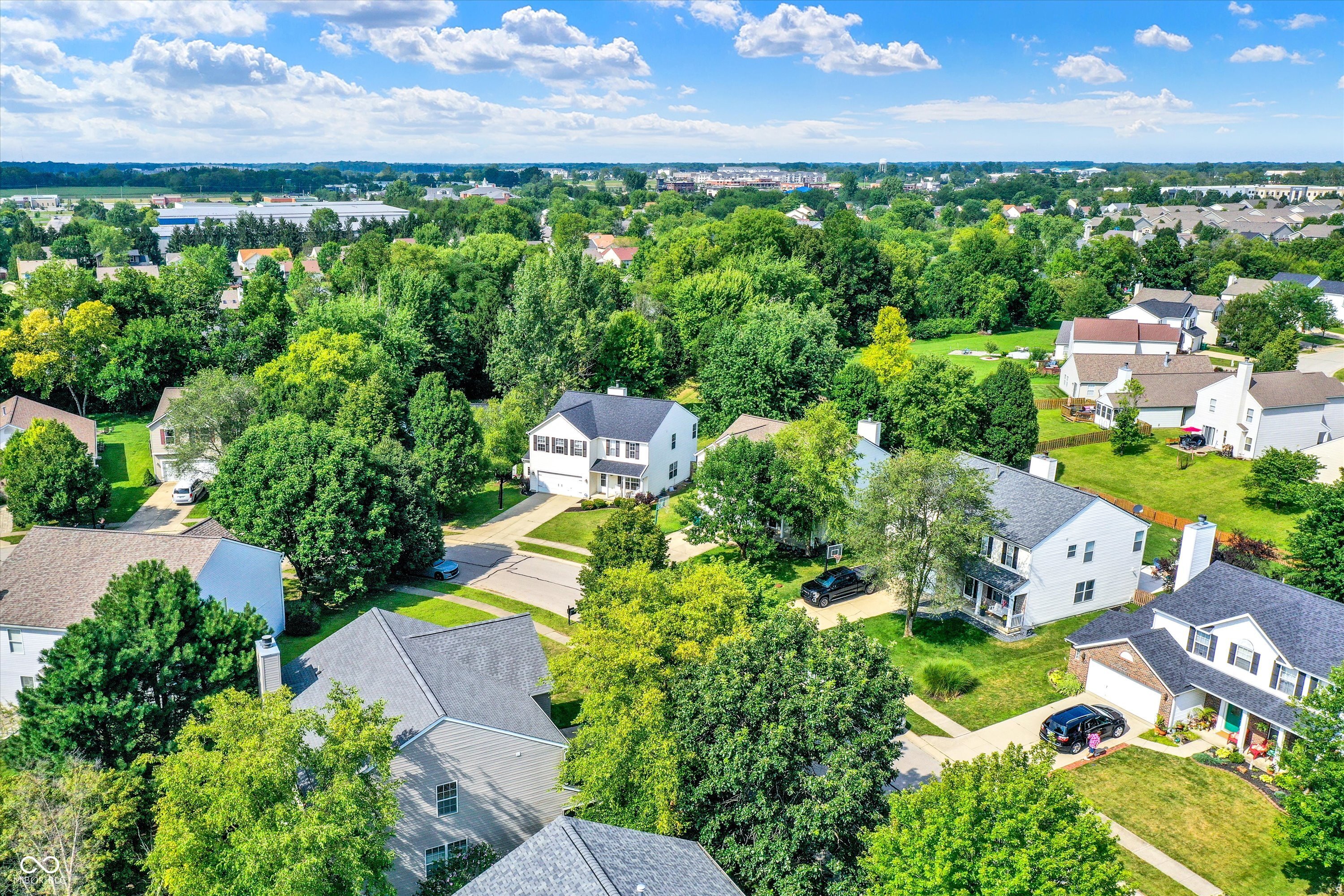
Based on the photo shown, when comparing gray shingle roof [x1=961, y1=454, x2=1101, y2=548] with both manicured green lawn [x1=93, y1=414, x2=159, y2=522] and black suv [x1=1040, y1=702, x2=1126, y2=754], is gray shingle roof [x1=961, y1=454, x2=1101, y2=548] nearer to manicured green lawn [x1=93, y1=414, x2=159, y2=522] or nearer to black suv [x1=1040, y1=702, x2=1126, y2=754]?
black suv [x1=1040, y1=702, x2=1126, y2=754]

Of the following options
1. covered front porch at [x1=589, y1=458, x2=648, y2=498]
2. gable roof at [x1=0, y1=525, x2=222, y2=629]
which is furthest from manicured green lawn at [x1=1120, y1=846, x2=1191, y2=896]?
covered front porch at [x1=589, y1=458, x2=648, y2=498]

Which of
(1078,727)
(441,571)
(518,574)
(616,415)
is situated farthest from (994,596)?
(616,415)

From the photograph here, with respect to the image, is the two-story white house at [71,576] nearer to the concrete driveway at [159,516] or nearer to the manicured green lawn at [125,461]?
the concrete driveway at [159,516]

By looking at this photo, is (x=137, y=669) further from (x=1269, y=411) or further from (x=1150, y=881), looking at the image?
(x=1269, y=411)

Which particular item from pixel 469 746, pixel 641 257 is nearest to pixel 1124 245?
pixel 641 257

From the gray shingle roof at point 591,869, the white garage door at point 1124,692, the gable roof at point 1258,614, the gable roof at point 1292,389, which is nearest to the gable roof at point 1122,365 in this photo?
the gable roof at point 1292,389

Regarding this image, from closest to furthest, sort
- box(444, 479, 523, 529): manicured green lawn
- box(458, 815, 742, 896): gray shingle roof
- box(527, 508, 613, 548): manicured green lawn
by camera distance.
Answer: box(458, 815, 742, 896): gray shingle roof → box(527, 508, 613, 548): manicured green lawn → box(444, 479, 523, 529): manicured green lawn

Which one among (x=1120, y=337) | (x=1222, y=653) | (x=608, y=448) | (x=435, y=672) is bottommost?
(x=1222, y=653)
